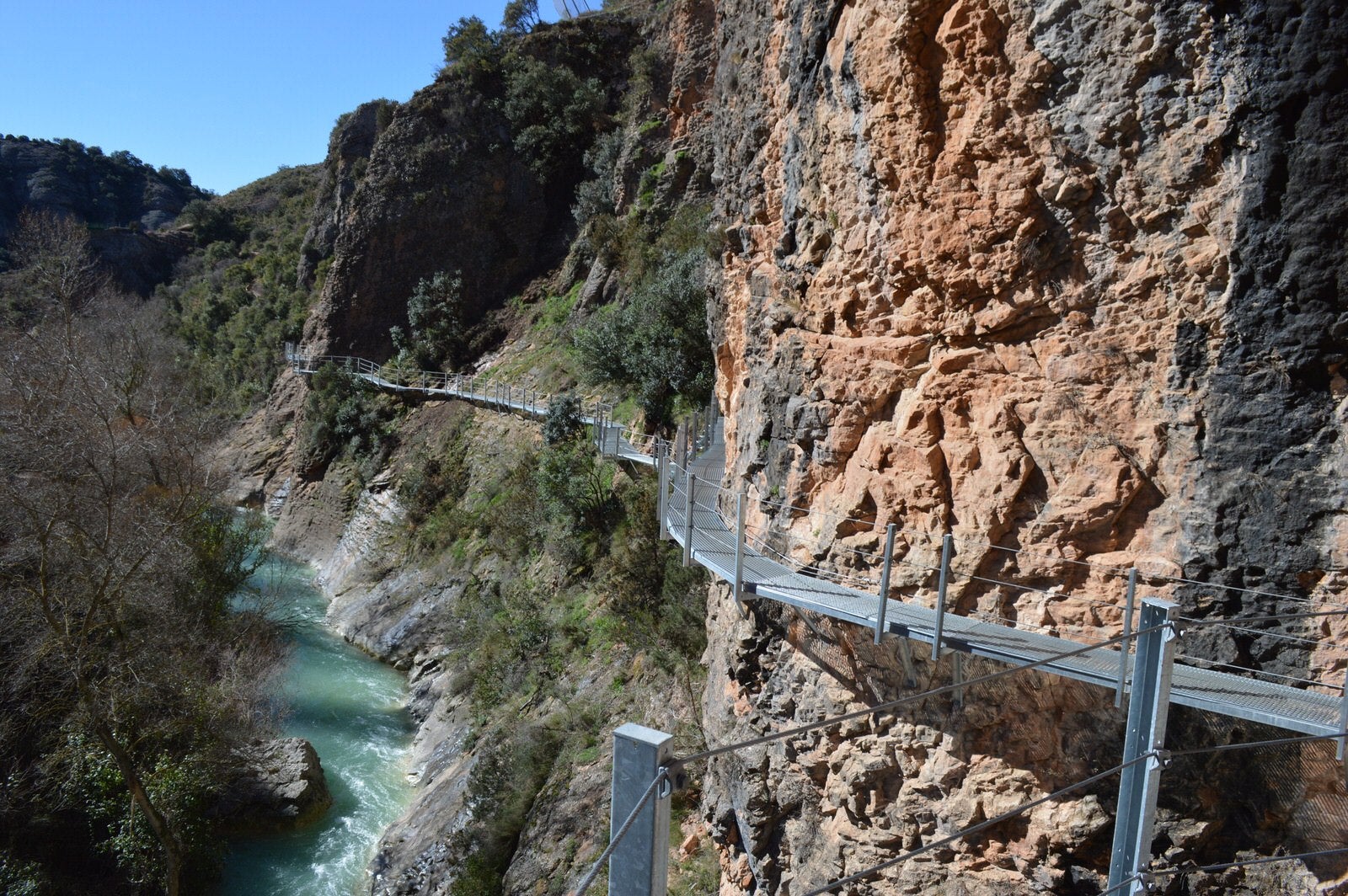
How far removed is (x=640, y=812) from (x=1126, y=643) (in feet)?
11.4

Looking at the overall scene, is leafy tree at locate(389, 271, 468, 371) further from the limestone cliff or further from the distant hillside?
the distant hillside

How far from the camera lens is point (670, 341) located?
A: 17594mm

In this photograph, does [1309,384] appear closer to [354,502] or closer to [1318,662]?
[1318,662]

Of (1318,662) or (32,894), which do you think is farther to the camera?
(32,894)

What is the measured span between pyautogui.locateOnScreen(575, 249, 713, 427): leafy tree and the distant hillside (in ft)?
163

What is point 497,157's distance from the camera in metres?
32.4

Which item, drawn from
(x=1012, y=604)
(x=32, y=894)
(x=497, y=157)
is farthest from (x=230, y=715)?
(x=497, y=157)

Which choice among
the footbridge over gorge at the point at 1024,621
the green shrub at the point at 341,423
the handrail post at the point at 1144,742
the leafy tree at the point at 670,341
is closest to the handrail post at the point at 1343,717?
the footbridge over gorge at the point at 1024,621

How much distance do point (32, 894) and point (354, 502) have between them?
735 inches

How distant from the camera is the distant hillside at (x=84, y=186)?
2255 inches

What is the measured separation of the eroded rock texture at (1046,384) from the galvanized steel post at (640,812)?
4014mm

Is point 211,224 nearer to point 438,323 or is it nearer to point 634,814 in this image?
point 438,323

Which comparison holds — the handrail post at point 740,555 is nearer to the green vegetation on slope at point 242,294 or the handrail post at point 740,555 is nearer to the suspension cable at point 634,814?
the suspension cable at point 634,814

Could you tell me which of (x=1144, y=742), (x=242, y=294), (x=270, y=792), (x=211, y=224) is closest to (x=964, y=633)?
(x=1144, y=742)
